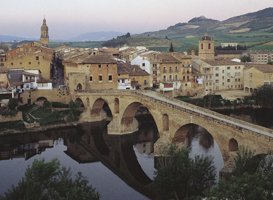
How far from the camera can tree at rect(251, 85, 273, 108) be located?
62688 millimetres

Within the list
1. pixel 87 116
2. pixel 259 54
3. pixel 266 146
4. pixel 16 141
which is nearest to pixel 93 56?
pixel 87 116

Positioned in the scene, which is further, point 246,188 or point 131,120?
point 131,120

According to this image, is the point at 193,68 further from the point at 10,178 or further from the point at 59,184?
the point at 59,184

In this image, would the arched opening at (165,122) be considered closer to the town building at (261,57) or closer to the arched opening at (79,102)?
the arched opening at (79,102)

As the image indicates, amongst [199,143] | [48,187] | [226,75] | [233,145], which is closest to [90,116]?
[199,143]

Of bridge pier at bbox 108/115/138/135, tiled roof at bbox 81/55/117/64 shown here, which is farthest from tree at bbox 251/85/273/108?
bridge pier at bbox 108/115/138/135

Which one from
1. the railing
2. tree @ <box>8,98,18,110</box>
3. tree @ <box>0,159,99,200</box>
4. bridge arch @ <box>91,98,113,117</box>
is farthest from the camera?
bridge arch @ <box>91,98,113,117</box>

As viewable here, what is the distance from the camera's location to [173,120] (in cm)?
3822

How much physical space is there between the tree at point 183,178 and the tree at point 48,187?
4.73 m

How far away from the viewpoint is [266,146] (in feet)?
90.3

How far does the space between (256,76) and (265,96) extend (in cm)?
938

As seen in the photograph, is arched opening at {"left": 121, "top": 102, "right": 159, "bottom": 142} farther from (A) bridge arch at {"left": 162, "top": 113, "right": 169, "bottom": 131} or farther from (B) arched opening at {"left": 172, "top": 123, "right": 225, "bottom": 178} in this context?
(A) bridge arch at {"left": 162, "top": 113, "right": 169, "bottom": 131}

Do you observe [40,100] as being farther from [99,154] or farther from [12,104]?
[99,154]

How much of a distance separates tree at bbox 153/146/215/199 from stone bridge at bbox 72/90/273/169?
4605mm
